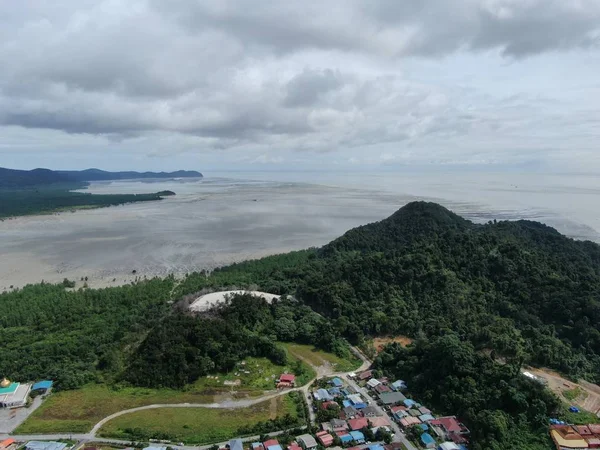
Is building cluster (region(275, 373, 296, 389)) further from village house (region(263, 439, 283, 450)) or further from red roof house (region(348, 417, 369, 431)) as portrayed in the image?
village house (region(263, 439, 283, 450))

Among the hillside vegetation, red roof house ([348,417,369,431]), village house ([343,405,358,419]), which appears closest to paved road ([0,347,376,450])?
village house ([343,405,358,419])

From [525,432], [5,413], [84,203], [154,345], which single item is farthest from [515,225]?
[84,203]

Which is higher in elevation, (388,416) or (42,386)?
(42,386)

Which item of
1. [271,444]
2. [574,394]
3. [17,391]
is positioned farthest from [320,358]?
[17,391]

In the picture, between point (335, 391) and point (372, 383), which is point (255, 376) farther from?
point (372, 383)

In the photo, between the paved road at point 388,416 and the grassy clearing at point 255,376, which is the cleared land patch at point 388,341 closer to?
the paved road at point 388,416

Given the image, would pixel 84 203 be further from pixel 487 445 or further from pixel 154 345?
pixel 487 445
